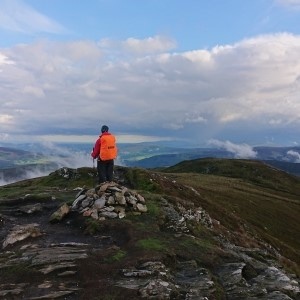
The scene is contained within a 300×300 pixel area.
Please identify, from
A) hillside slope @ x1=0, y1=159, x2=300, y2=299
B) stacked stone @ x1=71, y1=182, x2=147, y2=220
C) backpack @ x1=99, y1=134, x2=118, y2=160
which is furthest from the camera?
backpack @ x1=99, y1=134, x2=118, y2=160

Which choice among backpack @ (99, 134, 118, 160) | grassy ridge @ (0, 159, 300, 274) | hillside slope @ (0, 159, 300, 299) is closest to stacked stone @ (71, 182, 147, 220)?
hillside slope @ (0, 159, 300, 299)

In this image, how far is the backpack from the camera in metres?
36.7

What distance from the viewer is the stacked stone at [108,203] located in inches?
1264

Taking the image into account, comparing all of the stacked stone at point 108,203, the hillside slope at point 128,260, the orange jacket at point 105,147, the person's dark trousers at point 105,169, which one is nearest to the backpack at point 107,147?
the orange jacket at point 105,147

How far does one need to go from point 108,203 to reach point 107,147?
19.1 ft

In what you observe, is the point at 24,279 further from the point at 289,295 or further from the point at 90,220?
the point at 289,295

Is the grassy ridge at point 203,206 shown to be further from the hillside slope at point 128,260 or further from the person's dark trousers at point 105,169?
the person's dark trousers at point 105,169

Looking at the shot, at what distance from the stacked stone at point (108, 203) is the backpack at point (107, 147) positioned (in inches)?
107

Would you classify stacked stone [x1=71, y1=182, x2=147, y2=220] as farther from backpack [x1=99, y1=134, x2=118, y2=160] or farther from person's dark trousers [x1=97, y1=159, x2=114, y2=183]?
person's dark trousers [x1=97, y1=159, x2=114, y2=183]

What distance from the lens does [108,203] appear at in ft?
109

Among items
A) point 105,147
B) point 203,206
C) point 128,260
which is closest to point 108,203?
point 105,147

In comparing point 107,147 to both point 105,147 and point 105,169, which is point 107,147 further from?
point 105,169

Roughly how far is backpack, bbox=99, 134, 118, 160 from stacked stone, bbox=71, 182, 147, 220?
8.88 ft

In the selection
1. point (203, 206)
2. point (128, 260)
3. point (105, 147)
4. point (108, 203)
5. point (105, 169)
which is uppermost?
point (105, 147)
